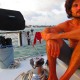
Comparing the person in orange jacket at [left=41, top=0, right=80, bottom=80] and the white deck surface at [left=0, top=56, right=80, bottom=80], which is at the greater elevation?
the person in orange jacket at [left=41, top=0, right=80, bottom=80]

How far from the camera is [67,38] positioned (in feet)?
5.46

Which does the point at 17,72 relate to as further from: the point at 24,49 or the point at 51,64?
the point at 24,49

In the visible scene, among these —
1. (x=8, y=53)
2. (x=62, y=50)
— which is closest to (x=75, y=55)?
(x=62, y=50)

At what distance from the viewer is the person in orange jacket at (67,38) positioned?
1602 mm

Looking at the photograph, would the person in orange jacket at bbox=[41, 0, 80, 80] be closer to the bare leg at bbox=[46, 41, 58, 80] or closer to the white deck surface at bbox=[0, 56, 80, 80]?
the bare leg at bbox=[46, 41, 58, 80]

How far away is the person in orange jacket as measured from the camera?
1.60 meters

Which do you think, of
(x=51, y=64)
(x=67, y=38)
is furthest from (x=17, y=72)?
(x=67, y=38)

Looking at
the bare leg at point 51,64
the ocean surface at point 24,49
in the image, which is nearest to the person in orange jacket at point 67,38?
the bare leg at point 51,64

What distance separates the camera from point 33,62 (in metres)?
2.02

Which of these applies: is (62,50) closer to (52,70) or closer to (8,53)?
(52,70)

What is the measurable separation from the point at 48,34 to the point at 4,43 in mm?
1036

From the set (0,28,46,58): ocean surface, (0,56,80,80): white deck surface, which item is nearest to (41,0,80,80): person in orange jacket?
(0,56,80,80): white deck surface

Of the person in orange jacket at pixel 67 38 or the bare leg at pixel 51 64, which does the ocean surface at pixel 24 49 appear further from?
the bare leg at pixel 51 64

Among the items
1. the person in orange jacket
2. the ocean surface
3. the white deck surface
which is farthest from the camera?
the ocean surface
